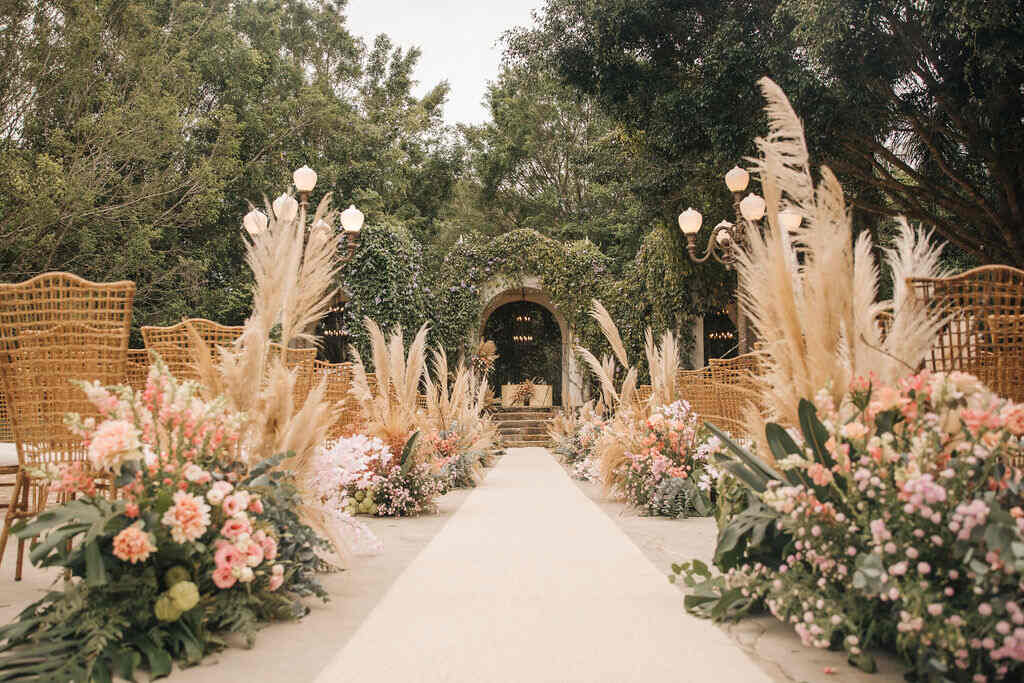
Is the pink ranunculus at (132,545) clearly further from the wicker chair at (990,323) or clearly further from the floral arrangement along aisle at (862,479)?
the wicker chair at (990,323)

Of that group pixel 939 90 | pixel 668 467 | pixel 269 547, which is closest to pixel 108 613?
pixel 269 547

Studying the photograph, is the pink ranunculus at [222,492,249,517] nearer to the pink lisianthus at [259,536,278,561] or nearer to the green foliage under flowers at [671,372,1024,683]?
the pink lisianthus at [259,536,278,561]

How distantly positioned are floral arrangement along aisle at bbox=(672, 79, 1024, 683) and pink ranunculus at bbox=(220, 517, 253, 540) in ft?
4.30

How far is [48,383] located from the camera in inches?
89.4

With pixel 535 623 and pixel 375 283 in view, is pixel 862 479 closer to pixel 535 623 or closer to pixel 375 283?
pixel 535 623

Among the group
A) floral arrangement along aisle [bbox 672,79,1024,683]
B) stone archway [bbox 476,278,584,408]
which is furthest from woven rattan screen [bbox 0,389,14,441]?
stone archway [bbox 476,278,584,408]

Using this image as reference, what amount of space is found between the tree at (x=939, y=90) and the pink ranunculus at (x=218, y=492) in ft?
20.7

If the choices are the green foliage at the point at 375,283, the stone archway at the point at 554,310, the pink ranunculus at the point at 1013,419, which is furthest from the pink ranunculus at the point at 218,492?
the stone archway at the point at 554,310

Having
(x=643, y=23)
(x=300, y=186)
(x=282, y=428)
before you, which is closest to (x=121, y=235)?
(x=300, y=186)

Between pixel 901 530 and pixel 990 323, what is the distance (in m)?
1.09

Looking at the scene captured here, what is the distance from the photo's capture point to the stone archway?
14.7m

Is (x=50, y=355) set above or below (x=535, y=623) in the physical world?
above

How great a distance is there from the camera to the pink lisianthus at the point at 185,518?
176 centimetres

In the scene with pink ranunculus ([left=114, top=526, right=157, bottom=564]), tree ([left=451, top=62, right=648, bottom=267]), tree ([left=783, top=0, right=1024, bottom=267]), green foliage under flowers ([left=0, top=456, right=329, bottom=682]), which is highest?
tree ([left=451, top=62, right=648, bottom=267])
